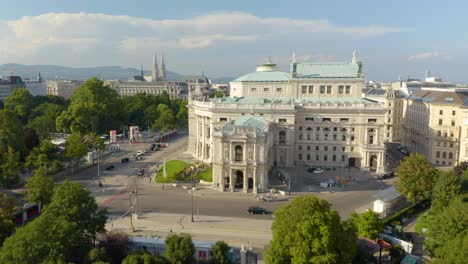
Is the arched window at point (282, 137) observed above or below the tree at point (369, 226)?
above

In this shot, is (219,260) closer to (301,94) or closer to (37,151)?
(37,151)

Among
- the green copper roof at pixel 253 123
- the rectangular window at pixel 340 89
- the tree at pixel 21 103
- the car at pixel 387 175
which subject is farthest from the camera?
the tree at pixel 21 103

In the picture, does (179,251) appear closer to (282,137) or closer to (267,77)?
(282,137)

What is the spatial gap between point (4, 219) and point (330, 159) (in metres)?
60.2

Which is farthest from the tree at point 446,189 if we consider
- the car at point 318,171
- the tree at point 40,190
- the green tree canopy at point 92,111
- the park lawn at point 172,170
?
the green tree canopy at point 92,111

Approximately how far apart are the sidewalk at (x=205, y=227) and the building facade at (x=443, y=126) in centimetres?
5175

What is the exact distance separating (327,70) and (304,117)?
536 inches

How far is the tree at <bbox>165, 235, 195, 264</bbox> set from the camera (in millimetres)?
32594

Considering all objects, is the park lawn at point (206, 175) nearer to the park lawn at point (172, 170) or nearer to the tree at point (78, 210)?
the park lawn at point (172, 170)

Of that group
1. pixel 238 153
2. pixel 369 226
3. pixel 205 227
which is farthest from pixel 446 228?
pixel 238 153

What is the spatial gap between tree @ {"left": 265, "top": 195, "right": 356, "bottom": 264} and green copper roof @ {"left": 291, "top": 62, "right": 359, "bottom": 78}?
56858 millimetres

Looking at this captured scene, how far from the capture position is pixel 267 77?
88.2 meters

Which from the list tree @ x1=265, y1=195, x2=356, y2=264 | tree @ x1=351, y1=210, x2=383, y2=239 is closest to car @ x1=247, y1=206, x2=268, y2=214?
tree @ x1=351, y1=210, x2=383, y2=239

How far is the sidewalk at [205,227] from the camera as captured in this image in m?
43.2
